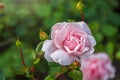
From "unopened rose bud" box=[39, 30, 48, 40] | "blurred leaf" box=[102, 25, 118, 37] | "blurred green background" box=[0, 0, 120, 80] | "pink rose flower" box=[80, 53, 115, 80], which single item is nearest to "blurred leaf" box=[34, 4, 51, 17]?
"blurred green background" box=[0, 0, 120, 80]

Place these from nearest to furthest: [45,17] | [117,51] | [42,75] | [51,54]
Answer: [51,54] < [42,75] < [45,17] < [117,51]

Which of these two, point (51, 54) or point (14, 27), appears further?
point (14, 27)

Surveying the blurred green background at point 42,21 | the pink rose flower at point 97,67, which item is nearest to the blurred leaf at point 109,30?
the blurred green background at point 42,21

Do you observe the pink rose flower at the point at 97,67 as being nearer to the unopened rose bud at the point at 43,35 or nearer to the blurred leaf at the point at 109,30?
the blurred leaf at the point at 109,30

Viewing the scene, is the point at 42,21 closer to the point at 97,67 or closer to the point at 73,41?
the point at 97,67

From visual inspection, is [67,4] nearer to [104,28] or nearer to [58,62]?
[104,28]

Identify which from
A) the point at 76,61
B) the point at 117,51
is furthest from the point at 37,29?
the point at 76,61

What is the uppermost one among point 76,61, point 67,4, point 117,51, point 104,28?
point 76,61

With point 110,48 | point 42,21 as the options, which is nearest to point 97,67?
point 110,48
